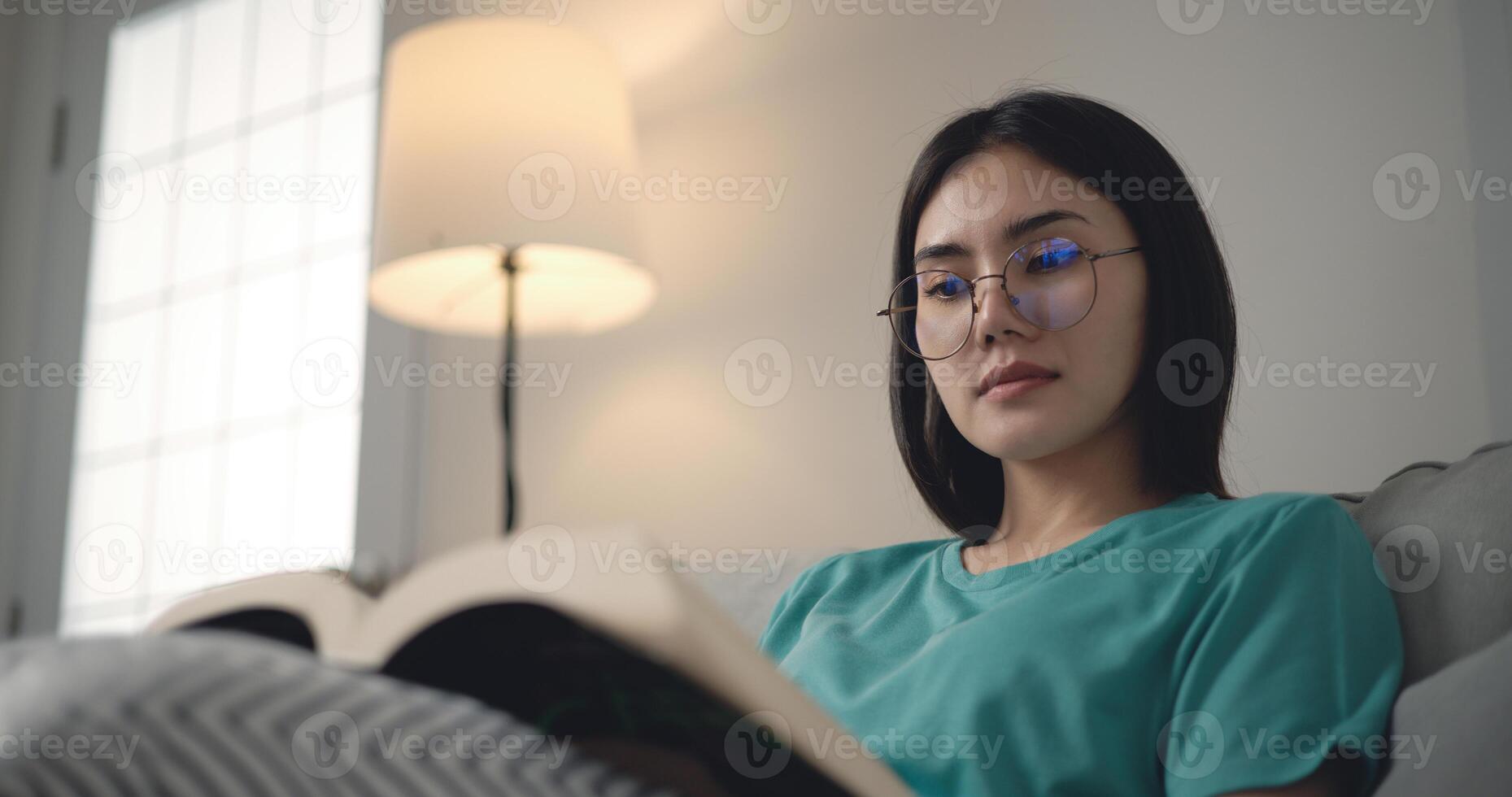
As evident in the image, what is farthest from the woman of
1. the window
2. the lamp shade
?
the window

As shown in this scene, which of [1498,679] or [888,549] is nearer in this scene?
[1498,679]

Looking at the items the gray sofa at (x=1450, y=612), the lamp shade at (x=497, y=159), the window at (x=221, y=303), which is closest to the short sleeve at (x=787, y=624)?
the gray sofa at (x=1450, y=612)

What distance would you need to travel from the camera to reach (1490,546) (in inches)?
30.3

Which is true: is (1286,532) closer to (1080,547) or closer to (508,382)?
(1080,547)

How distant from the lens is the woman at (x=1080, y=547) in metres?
→ 0.75

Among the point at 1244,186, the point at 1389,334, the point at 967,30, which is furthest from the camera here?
the point at 967,30

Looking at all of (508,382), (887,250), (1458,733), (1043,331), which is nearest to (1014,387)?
(1043,331)

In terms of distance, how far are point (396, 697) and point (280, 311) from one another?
8.01 feet

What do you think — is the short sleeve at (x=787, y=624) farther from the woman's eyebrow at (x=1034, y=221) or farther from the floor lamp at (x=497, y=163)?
the floor lamp at (x=497, y=163)

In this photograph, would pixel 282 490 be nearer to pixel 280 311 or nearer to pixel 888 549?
pixel 280 311

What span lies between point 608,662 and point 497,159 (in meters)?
1.34

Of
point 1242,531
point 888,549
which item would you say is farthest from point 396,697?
point 888,549

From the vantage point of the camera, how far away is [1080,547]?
954mm

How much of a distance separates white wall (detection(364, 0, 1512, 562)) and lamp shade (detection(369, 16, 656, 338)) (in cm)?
15
